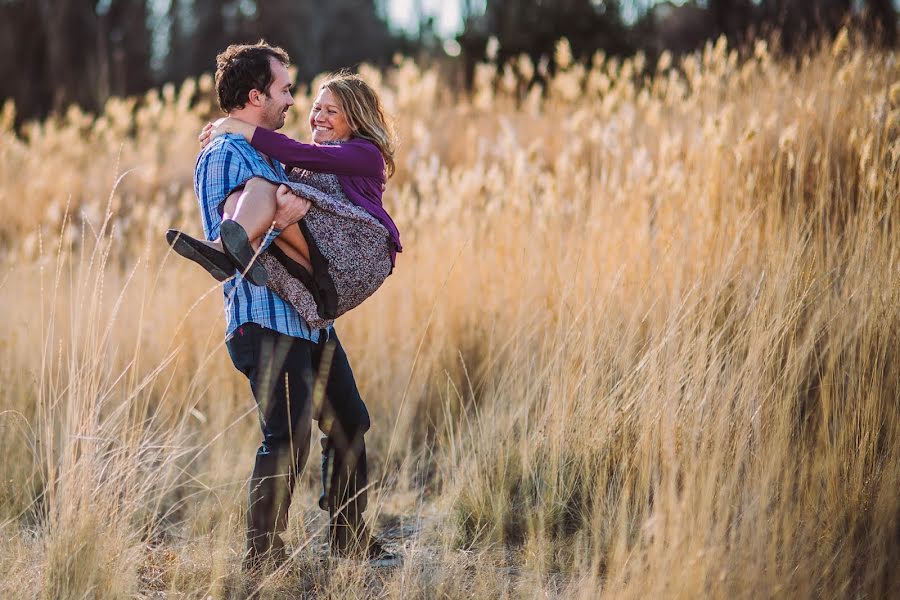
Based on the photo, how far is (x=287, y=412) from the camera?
2.62 meters

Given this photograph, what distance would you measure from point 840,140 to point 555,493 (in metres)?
2.69

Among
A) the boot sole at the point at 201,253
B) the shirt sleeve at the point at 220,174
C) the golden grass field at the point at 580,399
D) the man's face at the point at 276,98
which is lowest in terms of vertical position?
the golden grass field at the point at 580,399

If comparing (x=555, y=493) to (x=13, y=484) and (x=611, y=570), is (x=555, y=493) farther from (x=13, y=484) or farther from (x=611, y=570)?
(x=13, y=484)

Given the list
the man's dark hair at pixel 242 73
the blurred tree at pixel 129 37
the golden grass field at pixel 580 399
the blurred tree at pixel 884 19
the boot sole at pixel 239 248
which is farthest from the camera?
the blurred tree at pixel 129 37

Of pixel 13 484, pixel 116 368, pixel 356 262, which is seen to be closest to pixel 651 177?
pixel 356 262

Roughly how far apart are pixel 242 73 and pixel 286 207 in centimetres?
53

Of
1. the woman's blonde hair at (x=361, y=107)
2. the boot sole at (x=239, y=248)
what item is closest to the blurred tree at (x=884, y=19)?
the woman's blonde hair at (x=361, y=107)

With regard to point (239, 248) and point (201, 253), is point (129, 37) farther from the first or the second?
point (239, 248)

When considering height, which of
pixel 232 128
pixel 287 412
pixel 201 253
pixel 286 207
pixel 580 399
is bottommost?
pixel 580 399

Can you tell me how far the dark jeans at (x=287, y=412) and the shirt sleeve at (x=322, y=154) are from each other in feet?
1.81

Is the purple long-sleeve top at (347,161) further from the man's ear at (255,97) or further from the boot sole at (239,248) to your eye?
the boot sole at (239,248)

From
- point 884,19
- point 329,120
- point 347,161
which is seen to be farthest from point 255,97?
point 884,19

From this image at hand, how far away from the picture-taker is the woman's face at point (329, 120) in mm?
2816

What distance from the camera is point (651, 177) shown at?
489 cm
